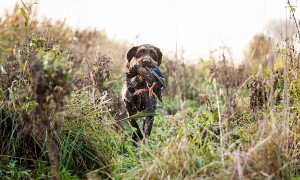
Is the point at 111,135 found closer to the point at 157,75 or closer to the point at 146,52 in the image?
the point at 157,75

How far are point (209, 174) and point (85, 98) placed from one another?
7.73 feet

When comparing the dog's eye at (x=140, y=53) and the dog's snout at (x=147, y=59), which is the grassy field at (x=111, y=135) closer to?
the dog's snout at (x=147, y=59)

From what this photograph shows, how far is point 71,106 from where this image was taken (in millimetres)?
5137

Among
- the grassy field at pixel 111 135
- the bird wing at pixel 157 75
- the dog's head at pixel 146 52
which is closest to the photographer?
the grassy field at pixel 111 135

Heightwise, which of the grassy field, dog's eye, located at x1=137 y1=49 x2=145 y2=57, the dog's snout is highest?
dog's eye, located at x1=137 y1=49 x2=145 y2=57

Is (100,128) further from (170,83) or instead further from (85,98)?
(170,83)

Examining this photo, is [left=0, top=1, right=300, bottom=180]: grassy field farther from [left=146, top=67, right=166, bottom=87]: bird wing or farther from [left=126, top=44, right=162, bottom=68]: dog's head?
[left=126, top=44, right=162, bottom=68]: dog's head

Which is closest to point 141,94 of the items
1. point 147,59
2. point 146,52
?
point 147,59

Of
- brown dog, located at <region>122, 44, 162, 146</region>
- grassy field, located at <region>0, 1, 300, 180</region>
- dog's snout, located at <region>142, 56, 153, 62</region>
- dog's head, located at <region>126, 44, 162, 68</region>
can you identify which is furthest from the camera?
dog's head, located at <region>126, 44, 162, 68</region>

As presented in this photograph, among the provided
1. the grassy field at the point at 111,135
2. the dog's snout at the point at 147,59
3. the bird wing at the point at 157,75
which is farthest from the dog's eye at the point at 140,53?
the grassy field at the point at 111,135

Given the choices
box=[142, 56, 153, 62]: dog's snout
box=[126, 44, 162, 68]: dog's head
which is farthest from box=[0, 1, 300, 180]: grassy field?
box=[126, 44, 162, 68]: dog's head

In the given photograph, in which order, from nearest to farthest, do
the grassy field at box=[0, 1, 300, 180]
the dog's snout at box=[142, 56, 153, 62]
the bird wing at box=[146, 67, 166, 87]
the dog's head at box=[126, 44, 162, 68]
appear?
1. the grassy field at box=[0, 1, 300, 180]
2. the bird wing at box=[146, 67, 166, 87]
3. the dog's snout at box=[142, 56, 153, 62]
4. the dog's head at box=[126, 44, 162, 68]

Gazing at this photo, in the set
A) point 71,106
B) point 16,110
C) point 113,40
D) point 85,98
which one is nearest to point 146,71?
point 85,98

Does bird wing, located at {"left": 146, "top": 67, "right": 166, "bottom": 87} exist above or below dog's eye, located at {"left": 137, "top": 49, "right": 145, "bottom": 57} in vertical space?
below
